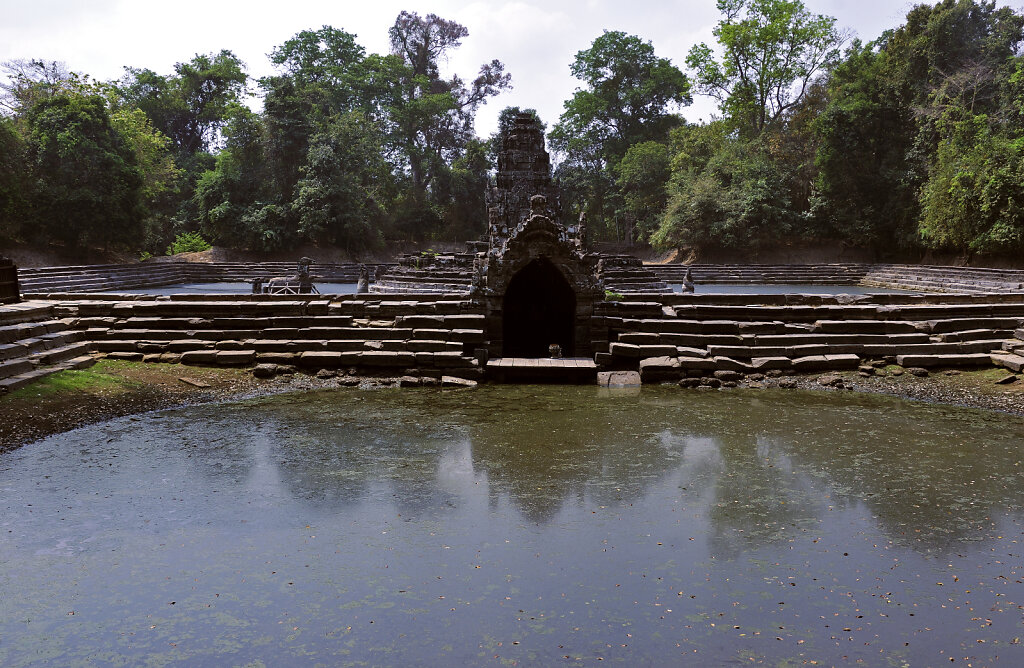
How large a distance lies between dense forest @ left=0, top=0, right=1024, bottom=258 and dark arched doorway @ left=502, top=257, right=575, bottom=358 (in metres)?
21.1

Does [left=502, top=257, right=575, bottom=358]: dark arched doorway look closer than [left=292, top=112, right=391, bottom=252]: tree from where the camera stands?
Yes

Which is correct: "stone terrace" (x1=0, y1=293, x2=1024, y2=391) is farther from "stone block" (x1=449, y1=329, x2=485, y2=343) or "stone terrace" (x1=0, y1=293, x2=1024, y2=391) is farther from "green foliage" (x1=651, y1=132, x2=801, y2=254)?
"green foliage" (x1=651, y1=132, x2=801, y2=254)

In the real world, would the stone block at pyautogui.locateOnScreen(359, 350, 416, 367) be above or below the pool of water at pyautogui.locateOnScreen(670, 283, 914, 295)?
above

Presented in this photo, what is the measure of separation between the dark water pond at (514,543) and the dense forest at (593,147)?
25036 millimetres

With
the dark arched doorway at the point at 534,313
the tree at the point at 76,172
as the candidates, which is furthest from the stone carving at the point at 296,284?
the tree at the point at 76,172

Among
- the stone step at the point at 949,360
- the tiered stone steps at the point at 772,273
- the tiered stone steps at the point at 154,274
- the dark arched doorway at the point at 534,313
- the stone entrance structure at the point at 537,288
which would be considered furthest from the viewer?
the tiered stone steps at the point at 772,273

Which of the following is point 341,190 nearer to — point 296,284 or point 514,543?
point 296,284

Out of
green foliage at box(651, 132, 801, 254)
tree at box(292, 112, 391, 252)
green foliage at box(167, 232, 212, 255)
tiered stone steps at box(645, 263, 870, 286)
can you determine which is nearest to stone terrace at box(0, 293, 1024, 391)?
tiered stone steps at box(645, 263, 870, 286)

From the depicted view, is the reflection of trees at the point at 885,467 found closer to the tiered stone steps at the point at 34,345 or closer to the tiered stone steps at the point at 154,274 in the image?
the tiered stone steps at the point at 34,345

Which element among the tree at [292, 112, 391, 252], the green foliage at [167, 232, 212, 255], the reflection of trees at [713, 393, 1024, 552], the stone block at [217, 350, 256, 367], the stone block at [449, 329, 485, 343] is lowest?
the reflection of trees at [713, 393, 1024, 552]

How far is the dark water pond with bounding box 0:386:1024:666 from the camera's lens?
3715 mm

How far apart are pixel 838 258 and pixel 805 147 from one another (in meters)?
7.51

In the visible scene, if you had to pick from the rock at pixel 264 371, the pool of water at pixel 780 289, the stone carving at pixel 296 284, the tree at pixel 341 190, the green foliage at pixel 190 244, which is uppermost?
the tree at pixel 341 190

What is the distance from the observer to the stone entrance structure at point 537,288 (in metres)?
11.9
